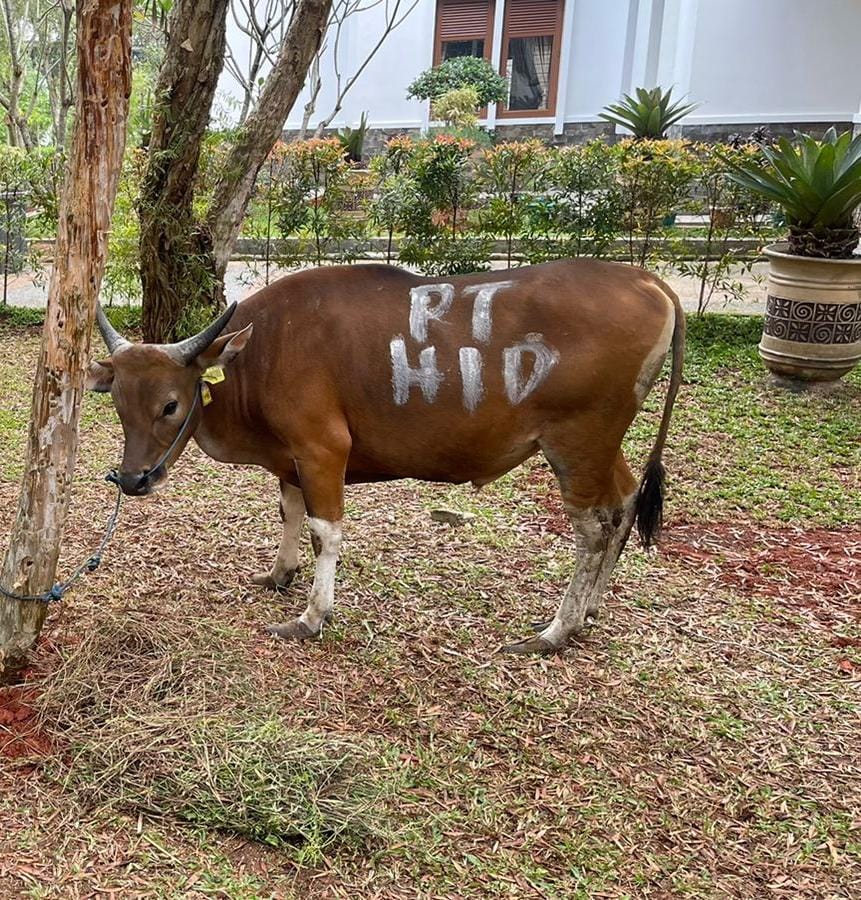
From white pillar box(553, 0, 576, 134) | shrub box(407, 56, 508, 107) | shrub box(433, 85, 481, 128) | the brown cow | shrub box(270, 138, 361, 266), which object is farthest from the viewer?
white pillar box(553, 0, 576, 134)

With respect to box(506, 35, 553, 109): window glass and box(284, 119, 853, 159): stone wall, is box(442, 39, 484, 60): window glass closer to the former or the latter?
box(506, 35, 553, 109): window glass

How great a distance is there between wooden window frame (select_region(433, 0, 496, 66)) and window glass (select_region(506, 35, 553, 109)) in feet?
1.41

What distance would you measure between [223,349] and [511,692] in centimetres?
164

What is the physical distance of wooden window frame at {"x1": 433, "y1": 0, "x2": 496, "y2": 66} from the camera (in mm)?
19180

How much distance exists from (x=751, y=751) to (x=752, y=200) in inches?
238

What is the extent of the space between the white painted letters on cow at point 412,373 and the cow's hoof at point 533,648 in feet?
3.43

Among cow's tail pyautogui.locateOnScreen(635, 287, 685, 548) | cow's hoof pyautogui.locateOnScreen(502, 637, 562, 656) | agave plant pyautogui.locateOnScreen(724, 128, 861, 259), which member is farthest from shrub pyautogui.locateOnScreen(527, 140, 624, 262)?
cow's hoof pyautogui.locateOnScreen(502, 637, 562, 656)

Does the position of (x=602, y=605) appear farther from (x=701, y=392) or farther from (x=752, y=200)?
(x=752, y=200)

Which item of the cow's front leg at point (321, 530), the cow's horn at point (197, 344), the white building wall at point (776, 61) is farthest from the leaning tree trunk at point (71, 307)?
the white building wall at point (776, 61)

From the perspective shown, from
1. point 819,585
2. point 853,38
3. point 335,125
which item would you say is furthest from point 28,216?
point 853,38

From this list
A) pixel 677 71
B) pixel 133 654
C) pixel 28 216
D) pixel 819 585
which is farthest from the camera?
pixel 677 71

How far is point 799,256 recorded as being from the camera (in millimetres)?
6855

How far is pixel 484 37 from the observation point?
19281 mm

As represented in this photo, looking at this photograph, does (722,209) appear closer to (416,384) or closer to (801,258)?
(801,258)
